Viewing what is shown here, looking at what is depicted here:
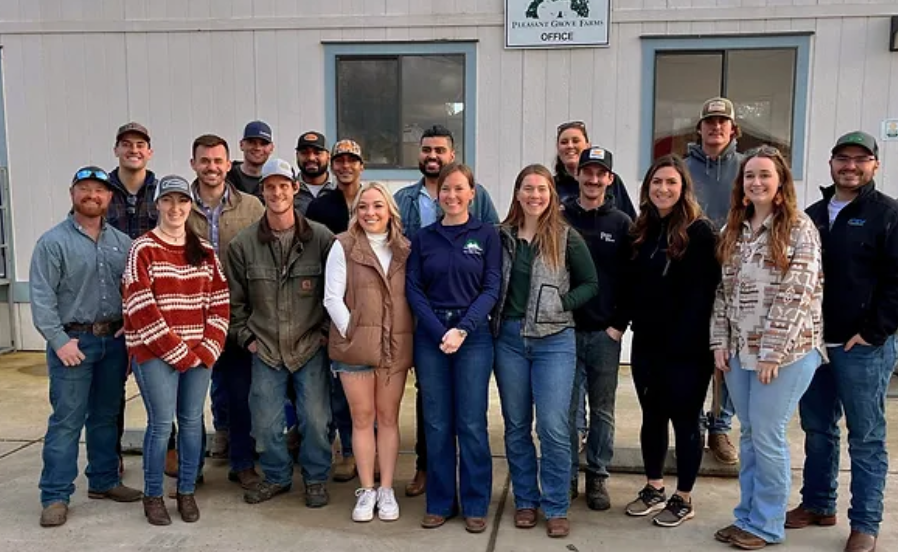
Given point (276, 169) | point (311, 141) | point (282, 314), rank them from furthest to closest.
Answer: point (311, 141) → point (282, 314) → point (276, 169)

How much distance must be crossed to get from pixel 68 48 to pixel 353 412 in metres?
5.96

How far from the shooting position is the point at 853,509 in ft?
11.2

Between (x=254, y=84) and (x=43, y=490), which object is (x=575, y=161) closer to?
(x=43, y=490)

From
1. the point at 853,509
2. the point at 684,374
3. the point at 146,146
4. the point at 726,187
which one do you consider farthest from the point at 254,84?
the point at 853,509

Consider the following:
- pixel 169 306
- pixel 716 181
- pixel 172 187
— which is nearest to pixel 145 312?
pixel 169 306

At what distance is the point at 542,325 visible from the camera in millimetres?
3492

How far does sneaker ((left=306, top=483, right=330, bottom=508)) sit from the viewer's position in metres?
3.99

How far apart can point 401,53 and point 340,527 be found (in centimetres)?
494

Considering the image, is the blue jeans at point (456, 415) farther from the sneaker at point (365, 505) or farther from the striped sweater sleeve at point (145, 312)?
the striped sweater sleeve at point (145, 312)

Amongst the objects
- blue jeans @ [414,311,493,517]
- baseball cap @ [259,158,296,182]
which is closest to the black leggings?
blue jeans @ [414,311,493,517]

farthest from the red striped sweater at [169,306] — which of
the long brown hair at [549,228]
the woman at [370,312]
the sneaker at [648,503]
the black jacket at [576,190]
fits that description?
the sneaker at [648,503]

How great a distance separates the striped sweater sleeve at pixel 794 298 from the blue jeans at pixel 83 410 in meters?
3.22

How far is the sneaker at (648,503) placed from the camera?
384 centimetres

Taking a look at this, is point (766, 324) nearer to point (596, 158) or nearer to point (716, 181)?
point (596, 158)
